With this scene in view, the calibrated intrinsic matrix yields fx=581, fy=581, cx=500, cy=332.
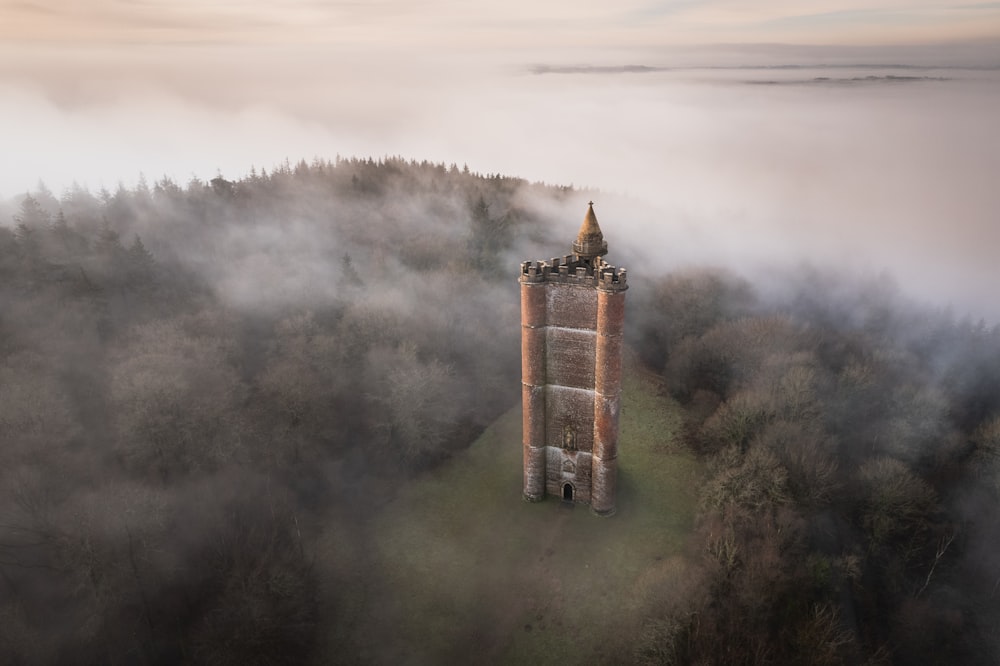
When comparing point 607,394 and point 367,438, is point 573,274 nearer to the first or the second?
point 607,394

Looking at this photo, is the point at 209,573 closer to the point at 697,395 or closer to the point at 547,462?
the point at 547,462

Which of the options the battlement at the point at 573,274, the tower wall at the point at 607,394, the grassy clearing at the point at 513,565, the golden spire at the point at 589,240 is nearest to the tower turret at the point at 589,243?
the golden spire at the point at 589,240

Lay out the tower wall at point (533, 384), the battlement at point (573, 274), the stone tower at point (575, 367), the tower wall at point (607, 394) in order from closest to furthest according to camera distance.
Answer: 1. the battlement at point (573, 274)
2. the tower wall at point (607, 394)
3. the stone tower at point (575, 367)
4. the tower wall at point (533, 384)

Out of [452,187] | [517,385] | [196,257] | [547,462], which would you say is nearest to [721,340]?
[517,385]

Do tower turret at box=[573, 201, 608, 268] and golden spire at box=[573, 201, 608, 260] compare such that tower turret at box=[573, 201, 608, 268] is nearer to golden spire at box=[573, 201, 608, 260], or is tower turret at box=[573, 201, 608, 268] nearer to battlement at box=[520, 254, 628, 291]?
golden spire at box=[573, 201, 608, 260]

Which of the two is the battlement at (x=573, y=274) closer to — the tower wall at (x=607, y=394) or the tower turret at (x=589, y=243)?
the tower wall at (x=607, y=394)

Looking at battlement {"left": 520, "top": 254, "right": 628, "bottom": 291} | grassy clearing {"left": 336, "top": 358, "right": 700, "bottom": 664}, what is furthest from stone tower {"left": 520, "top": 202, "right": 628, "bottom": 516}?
grassy clearing {"left": 336, "top": 358, "right": 700, "bottom": 664}
